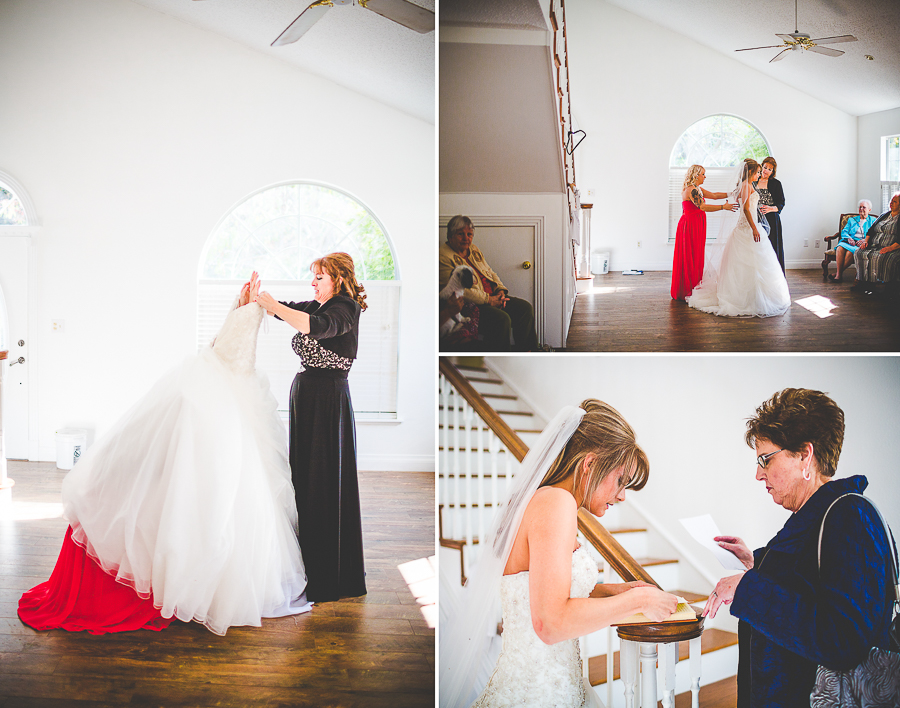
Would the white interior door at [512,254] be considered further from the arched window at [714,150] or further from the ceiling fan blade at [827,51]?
the ceiling fan blade at [827,51]

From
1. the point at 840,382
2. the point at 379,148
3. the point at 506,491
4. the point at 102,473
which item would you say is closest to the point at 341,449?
the point at 102,473

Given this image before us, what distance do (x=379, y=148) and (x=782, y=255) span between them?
4.53 meters

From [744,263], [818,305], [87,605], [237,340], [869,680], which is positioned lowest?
[87,605]

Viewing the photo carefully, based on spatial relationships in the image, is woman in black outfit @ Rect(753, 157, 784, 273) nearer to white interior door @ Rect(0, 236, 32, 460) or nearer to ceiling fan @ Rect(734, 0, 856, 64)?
ceiling fan @ Rect(734, 0, 856, 64)

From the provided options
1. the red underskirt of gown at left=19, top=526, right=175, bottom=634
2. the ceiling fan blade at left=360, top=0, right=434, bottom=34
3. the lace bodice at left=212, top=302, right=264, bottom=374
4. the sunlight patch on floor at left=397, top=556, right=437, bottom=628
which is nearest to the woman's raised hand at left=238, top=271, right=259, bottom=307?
the lace bodice at left=212, top=302, right=264, bottom=374

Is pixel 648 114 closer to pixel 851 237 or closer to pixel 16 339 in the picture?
pixel 851 237

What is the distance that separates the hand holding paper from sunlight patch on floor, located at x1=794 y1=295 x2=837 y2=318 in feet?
2.11

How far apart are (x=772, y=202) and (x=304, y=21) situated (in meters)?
2.93

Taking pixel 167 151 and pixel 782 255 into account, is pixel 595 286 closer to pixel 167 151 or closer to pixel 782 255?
pixel 782 255

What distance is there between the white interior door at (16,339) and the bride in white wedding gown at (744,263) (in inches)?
229

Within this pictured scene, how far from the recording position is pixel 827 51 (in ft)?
5.61

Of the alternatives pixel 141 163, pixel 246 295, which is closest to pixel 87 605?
pixel 246 295

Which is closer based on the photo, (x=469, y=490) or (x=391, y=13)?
(x=469, y=490)

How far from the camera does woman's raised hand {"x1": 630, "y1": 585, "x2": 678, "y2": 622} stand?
1.78 metres
